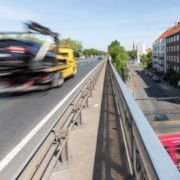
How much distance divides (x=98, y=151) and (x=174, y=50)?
207 feet

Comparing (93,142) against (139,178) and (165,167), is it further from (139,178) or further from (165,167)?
(165,167)

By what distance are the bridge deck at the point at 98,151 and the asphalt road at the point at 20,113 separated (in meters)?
1.11

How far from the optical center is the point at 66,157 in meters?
3.39

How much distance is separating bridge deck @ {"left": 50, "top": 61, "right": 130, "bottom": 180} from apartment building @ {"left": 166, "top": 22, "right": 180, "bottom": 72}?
56.1 meters

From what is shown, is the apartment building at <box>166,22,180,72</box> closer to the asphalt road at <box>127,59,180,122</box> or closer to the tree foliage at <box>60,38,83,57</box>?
the asphalt road at <box>127,59,180,122</box>

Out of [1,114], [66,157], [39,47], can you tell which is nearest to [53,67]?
[39,47]

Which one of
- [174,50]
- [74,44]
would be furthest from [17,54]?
[74,44]

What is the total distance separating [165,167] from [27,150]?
2.84 metres

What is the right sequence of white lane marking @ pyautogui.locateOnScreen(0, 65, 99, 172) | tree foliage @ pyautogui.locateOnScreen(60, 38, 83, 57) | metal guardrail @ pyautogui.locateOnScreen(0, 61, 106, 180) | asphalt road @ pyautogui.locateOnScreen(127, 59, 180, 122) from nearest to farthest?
metal guardrail @ pyautogui.locateOnScreen(0, 61, 106, 180)
white lane marking @ pyautogui.locateOnScreen(0, 65, 99, 172)
asphalt road @ pyautogui.locateOnScreen(127, 59, 180, 122)
tree foliage @ pyautogui.locateOnScreen(60, 38, 83, 57)

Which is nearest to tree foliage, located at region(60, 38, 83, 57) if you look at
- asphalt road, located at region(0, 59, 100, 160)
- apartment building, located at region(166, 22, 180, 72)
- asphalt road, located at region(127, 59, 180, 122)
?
apartment building, located at region(166, 22, 180, 72)

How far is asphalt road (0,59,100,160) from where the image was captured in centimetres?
429

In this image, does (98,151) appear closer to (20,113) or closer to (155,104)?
(20,113)

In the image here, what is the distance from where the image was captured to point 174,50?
60.9 metres

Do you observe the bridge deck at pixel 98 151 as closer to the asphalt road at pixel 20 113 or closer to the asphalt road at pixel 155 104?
the asphalt road at pixel 20 113
